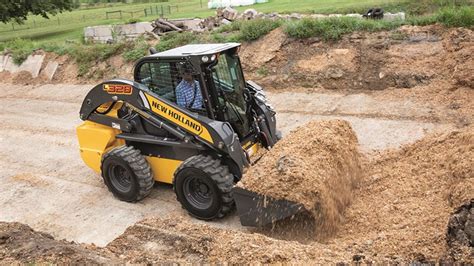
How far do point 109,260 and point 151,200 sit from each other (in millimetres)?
2598

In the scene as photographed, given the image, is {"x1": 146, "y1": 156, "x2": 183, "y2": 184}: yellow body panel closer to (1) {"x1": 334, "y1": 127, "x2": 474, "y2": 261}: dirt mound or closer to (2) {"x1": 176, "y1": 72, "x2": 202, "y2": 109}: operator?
(2) {"x1": 176, "y1": 72, "x2": 202, "y2": 109}: operator

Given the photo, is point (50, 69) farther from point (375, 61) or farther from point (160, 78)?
point (160, 78)

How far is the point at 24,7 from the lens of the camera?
28.8 m

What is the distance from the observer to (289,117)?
1096cm

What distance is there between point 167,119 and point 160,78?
2.22ft

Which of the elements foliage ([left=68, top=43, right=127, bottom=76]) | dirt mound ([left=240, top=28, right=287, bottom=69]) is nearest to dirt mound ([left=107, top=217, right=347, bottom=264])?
dirt mound ([left=240, top=28, right=287, bottom=69])

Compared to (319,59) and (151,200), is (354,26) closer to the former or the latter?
(319,59)

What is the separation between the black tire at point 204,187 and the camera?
645 cm

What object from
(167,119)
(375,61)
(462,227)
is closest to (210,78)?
(167,119)

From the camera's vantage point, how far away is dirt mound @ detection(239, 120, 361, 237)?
223 inches

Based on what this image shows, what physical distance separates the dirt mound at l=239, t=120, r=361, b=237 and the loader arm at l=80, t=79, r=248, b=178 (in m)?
0.55

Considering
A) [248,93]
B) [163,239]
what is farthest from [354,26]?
[163,239]

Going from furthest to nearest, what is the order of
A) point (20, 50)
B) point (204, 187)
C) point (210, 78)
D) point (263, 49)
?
1. point (20, 50)
2. point (263, 49)
3. point (210, 78)
4. point (204, 187)

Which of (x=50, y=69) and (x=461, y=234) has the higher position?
(x=50, y=69)
